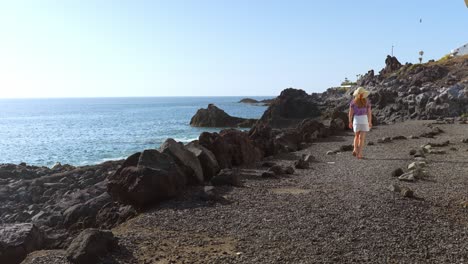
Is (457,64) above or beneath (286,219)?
above

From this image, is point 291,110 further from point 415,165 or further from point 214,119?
point 415,165

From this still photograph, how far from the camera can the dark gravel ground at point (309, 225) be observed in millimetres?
7207

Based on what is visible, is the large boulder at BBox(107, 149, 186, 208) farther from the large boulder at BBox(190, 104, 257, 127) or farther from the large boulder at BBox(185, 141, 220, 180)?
the large boulder at BBox(190, 104, 257, 127)

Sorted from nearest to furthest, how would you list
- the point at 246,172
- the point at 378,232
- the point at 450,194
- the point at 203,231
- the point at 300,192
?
the point at 378,232
the point at 203,231
the point at 450,194
the point at 300,192
the point at 246,172

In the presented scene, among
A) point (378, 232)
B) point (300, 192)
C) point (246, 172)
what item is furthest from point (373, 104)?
point (378, 232)

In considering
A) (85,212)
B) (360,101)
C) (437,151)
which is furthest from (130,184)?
(437,151)

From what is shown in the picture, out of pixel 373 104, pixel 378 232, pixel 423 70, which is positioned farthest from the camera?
pixel 423 70

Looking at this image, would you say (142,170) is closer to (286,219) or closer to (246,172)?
(286,219)

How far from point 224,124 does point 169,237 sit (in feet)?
197

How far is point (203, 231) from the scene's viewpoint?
8.67 metres

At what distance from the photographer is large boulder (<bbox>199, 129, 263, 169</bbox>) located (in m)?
17.1

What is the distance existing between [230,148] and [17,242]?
10.4 metres

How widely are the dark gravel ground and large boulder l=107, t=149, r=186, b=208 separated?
0.43m

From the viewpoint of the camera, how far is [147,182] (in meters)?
11.1
